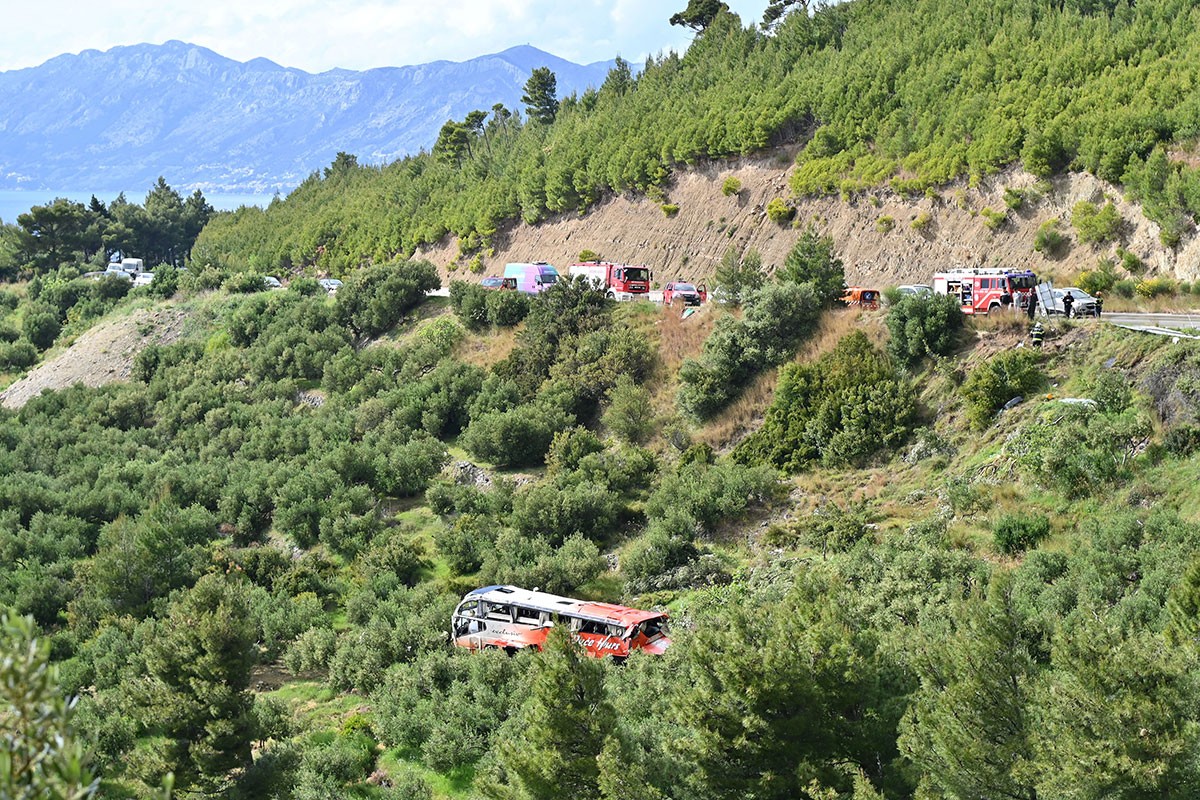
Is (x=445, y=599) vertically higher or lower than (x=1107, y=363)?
lower

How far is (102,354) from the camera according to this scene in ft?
196

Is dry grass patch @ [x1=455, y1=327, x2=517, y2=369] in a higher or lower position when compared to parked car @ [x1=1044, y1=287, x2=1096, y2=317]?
→ lower

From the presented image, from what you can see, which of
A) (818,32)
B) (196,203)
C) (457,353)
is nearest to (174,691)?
(457,353)

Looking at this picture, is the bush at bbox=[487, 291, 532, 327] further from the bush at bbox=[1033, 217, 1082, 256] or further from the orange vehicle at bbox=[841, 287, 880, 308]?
the bush at bbox=[1033, 217, 1082, 256]

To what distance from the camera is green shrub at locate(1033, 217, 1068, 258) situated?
37062 mm

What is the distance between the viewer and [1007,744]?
43.1 ft

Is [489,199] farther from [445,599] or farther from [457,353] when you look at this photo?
[445,599]

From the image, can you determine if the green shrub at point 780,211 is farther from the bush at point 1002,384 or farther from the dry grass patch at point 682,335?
the bush at point 1002,384

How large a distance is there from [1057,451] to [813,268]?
13.5 meters

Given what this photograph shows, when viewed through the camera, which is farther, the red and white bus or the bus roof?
the bus roof

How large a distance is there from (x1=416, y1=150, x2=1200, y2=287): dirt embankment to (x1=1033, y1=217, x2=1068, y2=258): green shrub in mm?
258

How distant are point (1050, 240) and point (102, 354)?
49.1 m

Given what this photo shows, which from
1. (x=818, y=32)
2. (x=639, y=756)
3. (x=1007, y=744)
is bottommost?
(x=639, y=756)

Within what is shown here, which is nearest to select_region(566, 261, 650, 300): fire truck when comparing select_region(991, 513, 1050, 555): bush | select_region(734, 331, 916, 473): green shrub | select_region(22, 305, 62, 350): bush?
select_region(734, 331, 916, 473): green shrub
